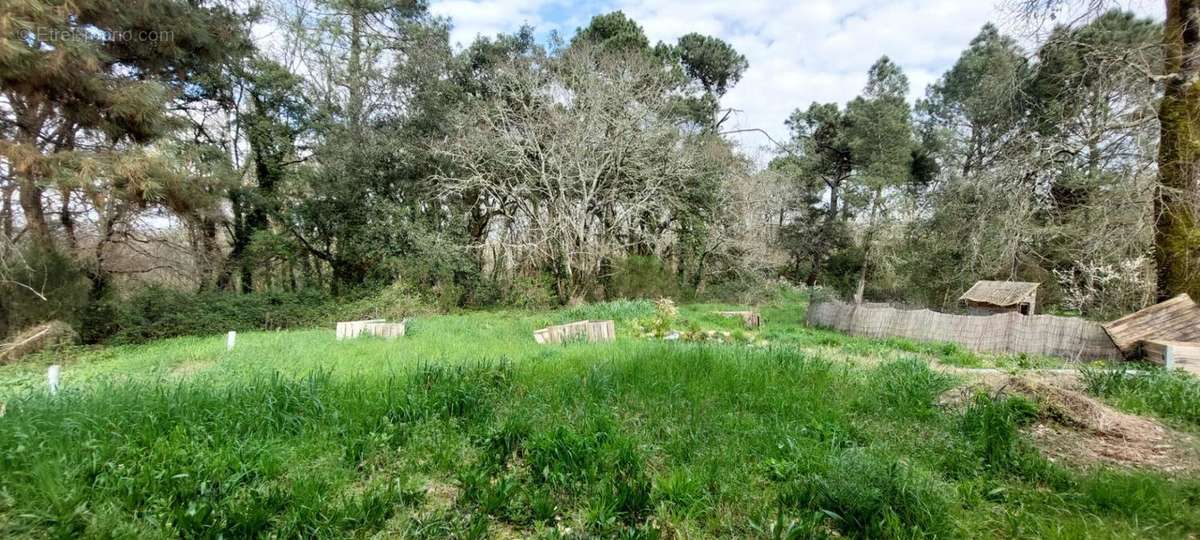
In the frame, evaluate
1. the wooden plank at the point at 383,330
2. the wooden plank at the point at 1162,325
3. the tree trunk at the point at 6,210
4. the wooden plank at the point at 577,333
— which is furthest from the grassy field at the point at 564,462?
the tree trunk at the point at 6,210

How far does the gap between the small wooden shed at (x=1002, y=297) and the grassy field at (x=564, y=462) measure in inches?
310

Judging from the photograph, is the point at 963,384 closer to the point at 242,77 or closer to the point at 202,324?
the point at 202,324

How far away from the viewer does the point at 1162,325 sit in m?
6.10

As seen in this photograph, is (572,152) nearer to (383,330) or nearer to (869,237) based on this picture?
(383,330)

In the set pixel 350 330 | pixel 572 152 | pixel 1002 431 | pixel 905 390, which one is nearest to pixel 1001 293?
pixel 905 390

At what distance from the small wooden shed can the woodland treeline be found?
2.43ft

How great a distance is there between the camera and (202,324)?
40.1 feet

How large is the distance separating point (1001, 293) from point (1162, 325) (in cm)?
620

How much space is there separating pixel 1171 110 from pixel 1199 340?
3.20m

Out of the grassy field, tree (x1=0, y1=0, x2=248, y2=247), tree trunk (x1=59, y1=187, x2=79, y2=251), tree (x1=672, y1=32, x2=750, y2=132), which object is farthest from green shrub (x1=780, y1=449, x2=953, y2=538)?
tree (x1=672, y1=32, x2=750, y2=132)
